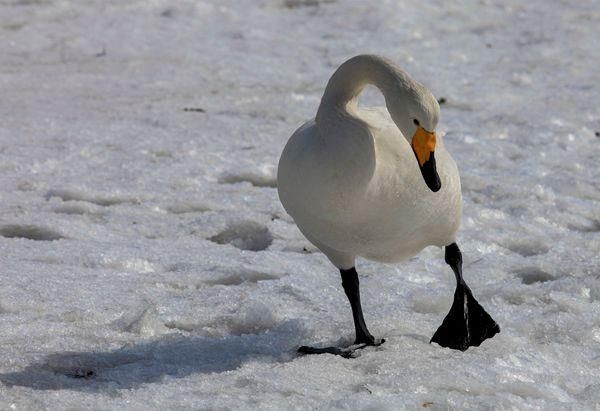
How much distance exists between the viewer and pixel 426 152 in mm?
4070

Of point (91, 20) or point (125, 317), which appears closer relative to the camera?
point (125, 317)

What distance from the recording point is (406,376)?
4.11 metres

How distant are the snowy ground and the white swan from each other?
→ 316mm

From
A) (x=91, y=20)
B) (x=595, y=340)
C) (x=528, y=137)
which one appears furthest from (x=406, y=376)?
(x=91, y=20)

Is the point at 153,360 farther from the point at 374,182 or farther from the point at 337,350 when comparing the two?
the point at 374,182

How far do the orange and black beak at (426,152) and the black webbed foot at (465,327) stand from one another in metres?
0.73

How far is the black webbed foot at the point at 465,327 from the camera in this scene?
14.8 feet

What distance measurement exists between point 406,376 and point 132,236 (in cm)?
228

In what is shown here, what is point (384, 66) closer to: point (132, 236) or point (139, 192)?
point (132, 236)

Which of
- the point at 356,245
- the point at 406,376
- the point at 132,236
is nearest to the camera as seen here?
the point at 406,376

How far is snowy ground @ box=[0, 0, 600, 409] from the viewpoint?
417 cm

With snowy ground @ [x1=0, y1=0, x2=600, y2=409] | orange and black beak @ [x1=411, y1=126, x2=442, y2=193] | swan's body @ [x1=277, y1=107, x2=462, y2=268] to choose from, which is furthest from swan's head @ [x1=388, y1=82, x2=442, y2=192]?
snowy ground @ [x1=0, y1=0, x2=600, y2=409]

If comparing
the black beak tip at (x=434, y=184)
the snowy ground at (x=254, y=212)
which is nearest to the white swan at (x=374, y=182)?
the black beak tip at (x=434, y=184)

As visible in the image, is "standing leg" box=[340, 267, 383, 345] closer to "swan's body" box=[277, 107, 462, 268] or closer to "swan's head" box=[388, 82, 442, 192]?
"swan's body" box=[277, 107, 462, 268]
